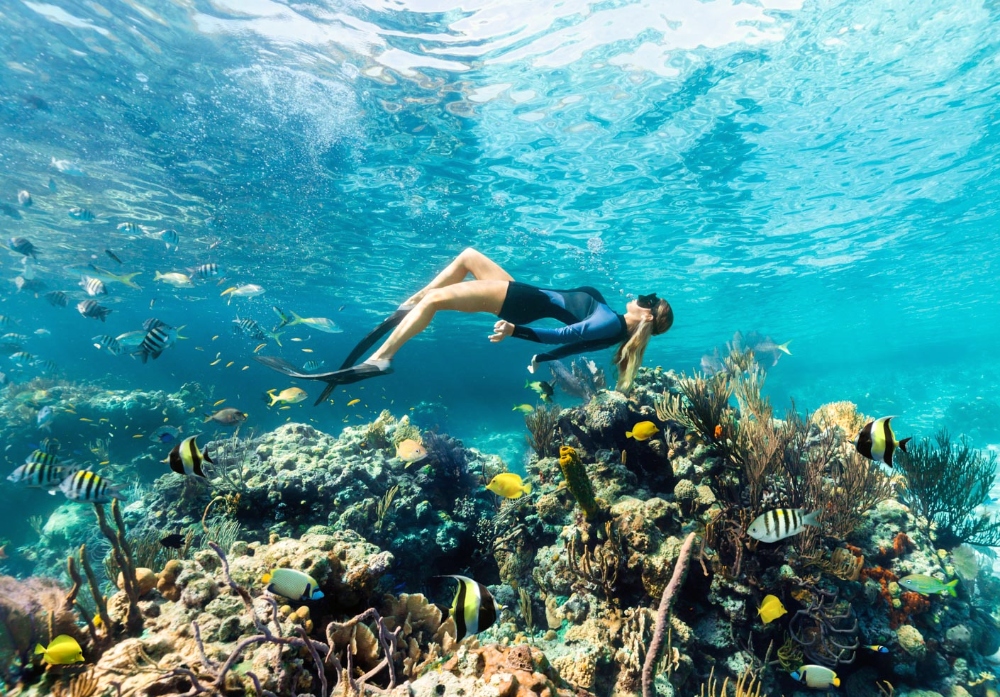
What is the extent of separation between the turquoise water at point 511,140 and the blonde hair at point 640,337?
7428mm

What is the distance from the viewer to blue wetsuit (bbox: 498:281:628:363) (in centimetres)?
522

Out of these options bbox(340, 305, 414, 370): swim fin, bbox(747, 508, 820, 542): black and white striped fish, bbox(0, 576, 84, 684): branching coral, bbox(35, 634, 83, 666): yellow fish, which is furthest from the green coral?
bbox(0, 576, 84, 684): branching coral

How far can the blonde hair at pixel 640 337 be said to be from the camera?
545cm

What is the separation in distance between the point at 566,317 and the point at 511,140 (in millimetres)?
8467

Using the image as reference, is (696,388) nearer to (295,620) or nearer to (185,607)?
(295,620)

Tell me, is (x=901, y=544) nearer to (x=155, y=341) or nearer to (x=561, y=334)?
(x=561, y=334)

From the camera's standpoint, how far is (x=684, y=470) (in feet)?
18.7

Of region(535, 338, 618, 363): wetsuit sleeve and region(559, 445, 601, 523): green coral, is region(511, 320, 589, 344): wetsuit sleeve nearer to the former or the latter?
region(535, 338, 618, 363): wetsuit sleeve

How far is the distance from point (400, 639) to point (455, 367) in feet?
213

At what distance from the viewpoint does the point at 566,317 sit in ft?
20.9

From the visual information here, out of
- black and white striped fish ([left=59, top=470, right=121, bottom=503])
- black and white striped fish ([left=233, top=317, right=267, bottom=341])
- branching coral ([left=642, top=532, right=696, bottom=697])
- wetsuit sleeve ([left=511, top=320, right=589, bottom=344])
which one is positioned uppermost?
black and white striped fish ([left=233, top=317, right=267, bottom=341])

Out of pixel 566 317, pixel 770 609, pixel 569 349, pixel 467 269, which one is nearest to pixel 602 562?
pixel 770 609

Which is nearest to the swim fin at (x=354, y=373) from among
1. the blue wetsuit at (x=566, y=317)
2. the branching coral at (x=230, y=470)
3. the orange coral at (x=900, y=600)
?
the blue wetsuit at (x=566, y=317)

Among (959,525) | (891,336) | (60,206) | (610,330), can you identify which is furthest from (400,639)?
(891,336)
